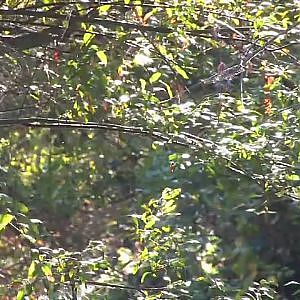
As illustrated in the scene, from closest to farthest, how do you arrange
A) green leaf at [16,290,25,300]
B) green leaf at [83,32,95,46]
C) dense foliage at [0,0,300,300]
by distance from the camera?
green leaf at [16,290,25,300], dense foliage at [0,0,300,300], green leaf at [83,32,95,46]

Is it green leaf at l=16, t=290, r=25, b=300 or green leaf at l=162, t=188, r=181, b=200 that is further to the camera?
green leaf at l=162, t=188, r=181, b=200

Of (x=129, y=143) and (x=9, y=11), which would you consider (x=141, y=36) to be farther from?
(x=129, y=143)

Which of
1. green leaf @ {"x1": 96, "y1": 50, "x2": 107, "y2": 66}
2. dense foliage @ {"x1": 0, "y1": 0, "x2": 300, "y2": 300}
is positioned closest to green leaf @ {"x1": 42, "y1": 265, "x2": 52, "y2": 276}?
dense foliage @ {"x1": 0, "y1": 0, "x2": 300, "y2": 300}

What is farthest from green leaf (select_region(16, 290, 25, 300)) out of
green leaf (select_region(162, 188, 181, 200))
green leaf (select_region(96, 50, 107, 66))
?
green leaf (select_region(96, 50, 107, 66))

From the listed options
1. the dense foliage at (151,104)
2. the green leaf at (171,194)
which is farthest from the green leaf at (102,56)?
the green leaf at (171,194)

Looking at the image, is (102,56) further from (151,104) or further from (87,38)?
(151,104)

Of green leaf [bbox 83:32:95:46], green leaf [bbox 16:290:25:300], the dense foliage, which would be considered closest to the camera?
green leaf [bbox 16:290:25:300]

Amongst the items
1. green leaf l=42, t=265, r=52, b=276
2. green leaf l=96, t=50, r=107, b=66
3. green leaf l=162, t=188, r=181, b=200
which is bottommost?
green leaf l=162, t=188, r=181, b=200

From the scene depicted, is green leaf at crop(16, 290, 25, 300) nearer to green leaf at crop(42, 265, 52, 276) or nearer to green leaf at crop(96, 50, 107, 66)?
green leaf at crop(42, 265, 52, 276)

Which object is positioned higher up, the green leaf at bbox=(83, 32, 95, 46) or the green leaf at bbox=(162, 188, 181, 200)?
the green leaf at bbox=(83, 32, 95, 46)

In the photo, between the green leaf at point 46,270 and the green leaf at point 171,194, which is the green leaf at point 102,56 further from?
the green leaf at point 46,270

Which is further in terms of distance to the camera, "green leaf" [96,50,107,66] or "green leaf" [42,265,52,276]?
"green leaf" [96,50,107,66]

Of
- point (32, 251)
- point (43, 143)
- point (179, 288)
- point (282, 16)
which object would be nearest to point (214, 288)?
point (179, 288)

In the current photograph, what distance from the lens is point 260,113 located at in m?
2.74
